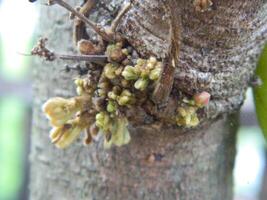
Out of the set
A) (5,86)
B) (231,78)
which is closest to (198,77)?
(231,78)

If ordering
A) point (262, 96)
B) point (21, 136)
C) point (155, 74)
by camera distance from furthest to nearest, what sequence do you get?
point (21, 136) → point (262, 96) → point (155, 74)

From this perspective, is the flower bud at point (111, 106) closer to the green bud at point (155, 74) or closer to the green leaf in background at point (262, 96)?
the green bud at point (155, 74)

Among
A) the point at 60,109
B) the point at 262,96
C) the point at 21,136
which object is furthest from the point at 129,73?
the point at 21,136

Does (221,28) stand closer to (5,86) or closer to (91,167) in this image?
(91,167)

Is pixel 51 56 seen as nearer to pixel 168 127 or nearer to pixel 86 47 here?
pixel 86 47

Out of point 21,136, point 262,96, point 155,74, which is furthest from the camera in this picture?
point 21,136

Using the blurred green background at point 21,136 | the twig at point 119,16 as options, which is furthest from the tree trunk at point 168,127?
the blurred green background at point 21,136

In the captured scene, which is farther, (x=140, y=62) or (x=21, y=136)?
(x=21, y=136)
